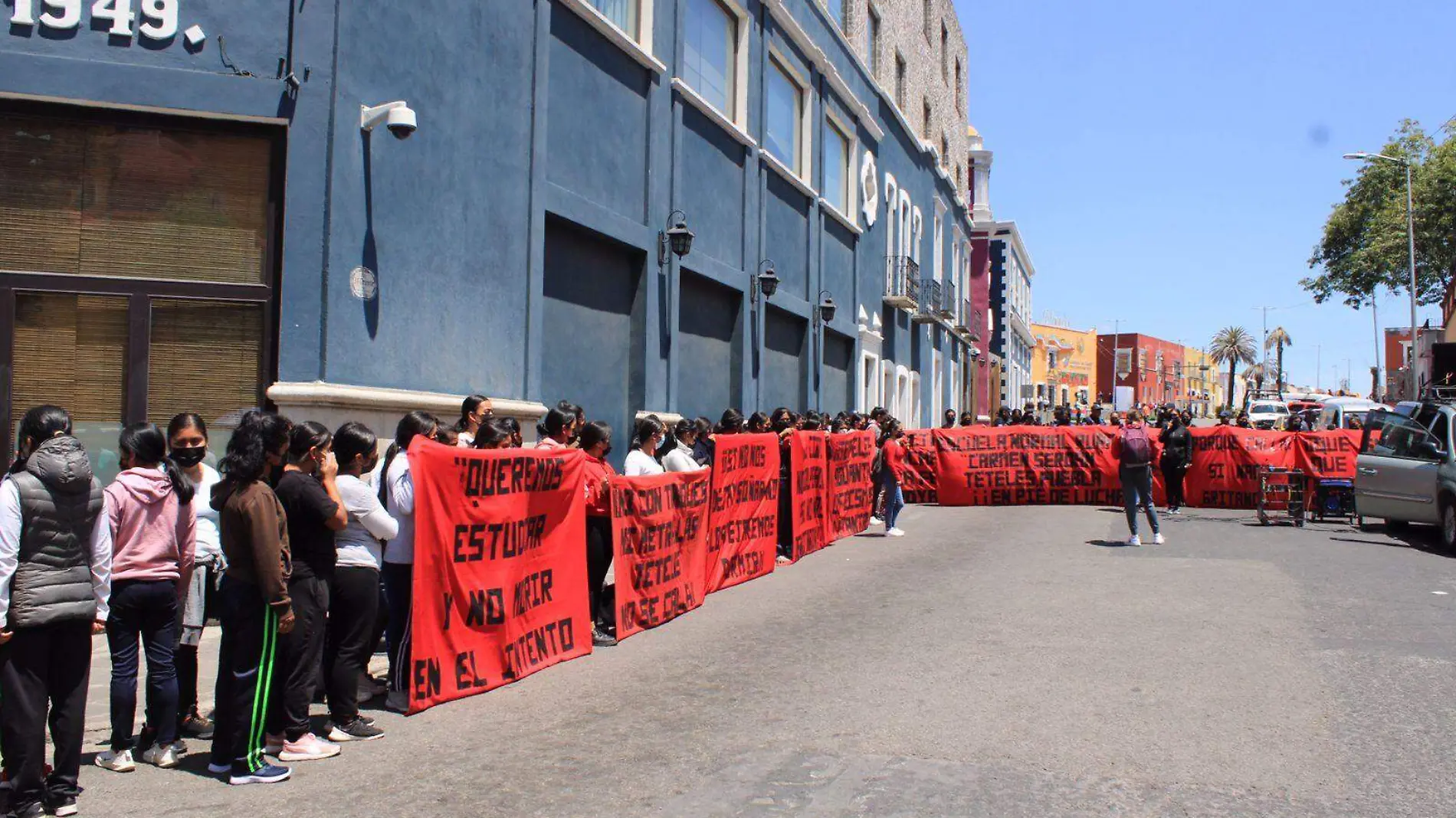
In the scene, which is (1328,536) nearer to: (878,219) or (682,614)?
(682,614)

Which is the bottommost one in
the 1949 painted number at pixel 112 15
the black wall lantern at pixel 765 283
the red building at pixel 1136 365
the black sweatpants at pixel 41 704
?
the black sweatpants at pixel 41 704

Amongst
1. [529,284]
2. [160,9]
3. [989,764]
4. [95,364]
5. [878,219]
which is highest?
[878,219]

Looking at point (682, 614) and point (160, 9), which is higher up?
point (160, 9)

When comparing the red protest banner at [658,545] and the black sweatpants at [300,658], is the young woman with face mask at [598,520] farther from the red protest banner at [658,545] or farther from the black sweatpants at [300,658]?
the black sweatpants at [300,658]

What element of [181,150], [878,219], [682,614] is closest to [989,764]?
[682,614]

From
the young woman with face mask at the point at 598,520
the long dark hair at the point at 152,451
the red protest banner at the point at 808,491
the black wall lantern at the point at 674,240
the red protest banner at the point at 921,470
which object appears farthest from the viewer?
the red protest banner at the point at 921,470

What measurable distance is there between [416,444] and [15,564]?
2275 mm

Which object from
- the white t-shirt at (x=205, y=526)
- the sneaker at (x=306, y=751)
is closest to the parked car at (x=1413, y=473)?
the sneaker at (x=306, y=751)

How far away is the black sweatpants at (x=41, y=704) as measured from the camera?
4.69 m

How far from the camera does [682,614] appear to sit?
9703 mm

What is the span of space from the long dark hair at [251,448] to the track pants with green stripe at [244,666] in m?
0.48

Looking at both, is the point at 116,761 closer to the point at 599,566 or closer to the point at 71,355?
the point at 599,566

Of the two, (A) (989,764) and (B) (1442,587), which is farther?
(B) (1442,587)

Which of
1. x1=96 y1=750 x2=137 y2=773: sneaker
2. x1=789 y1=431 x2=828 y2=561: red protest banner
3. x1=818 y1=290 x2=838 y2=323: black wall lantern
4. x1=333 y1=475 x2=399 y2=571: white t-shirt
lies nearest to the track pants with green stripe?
x1=96 y1=750 x2=137 y2=773: sneaker
